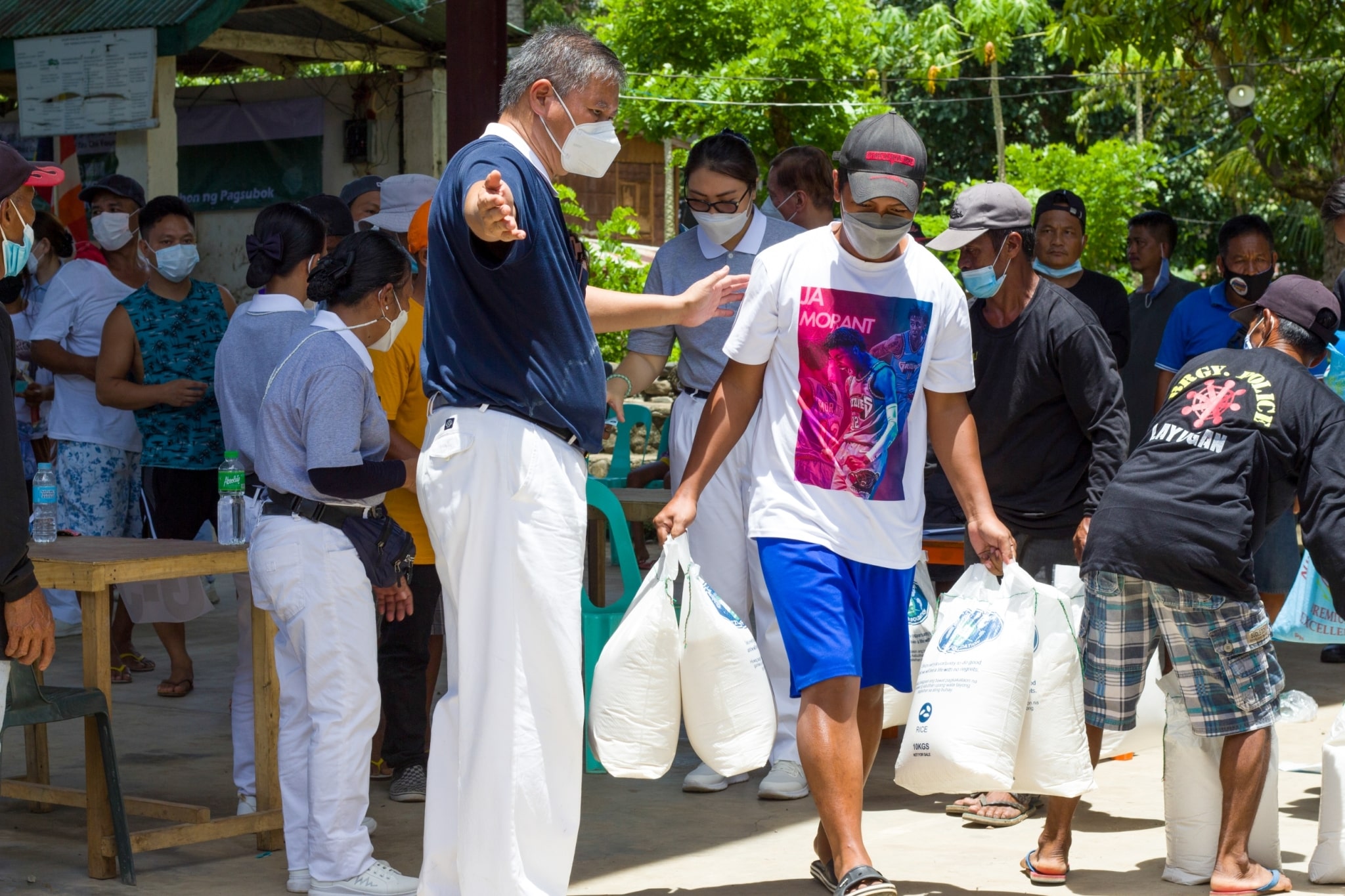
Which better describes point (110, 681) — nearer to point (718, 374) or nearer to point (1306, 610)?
point (718, 374)

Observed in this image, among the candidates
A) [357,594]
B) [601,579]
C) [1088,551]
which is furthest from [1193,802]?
[601,579]

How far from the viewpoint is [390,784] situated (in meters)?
5.16

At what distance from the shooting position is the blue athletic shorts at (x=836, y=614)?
381 centimetres

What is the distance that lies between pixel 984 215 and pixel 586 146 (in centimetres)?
167

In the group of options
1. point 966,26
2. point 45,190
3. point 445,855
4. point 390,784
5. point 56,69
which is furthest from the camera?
point 966,26

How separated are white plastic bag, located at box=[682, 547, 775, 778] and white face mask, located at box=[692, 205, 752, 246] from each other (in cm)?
177

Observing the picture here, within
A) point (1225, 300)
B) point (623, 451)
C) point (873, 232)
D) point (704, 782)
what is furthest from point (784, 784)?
point (623, 451)

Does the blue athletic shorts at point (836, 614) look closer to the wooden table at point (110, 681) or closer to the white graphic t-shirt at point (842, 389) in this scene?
the white graphic t-shirt at point (842, 389)

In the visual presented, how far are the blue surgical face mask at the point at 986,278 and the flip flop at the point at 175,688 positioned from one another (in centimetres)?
393

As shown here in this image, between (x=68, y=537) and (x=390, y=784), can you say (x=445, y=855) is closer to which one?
(x=390, y=784)

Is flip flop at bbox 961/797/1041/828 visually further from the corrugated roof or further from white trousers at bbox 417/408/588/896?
the corrugated roof

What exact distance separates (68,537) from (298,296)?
3.55ft

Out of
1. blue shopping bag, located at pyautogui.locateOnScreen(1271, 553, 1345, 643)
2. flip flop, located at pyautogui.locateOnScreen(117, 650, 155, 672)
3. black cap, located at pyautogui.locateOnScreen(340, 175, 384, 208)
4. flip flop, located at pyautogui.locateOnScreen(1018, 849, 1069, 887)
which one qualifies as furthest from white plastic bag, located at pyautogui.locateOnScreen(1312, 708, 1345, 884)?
flip flop, located at pyautogui.locateOnScreen(117, 650, 155, 672)

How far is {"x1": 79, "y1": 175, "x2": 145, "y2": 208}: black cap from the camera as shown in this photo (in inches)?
267
